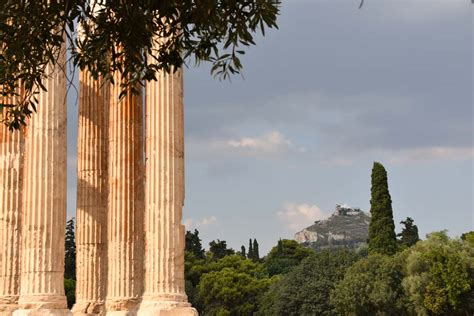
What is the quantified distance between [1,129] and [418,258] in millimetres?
66581

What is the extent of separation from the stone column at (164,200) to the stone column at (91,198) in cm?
568

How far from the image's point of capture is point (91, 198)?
47625mm

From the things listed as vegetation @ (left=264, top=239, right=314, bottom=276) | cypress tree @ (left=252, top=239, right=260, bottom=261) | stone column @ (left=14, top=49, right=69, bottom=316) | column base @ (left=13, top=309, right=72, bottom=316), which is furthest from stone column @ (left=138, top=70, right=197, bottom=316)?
cypress tree @ (left=252, top=239, right=260, bottom=261)

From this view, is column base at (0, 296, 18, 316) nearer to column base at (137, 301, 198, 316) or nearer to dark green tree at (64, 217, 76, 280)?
column base at (137, 301, 198, 316)

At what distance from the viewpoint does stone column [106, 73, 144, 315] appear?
44.0m

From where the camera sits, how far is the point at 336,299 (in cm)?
10788

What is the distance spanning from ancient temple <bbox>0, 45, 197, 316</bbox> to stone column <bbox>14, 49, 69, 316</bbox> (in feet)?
0.15

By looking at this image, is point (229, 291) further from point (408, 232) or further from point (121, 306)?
point (121, 306)

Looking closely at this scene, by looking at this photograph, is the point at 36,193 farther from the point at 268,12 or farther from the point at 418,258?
the point at 418,258

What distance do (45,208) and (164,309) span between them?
7.07 metres

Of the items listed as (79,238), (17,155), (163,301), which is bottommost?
(163,301)

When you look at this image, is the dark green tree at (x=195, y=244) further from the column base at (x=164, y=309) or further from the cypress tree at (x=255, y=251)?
the column base at (x=164, y=309)

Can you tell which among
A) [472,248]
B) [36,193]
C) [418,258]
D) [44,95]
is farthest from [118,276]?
[472,248]

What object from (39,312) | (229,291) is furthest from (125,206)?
(229,291)
